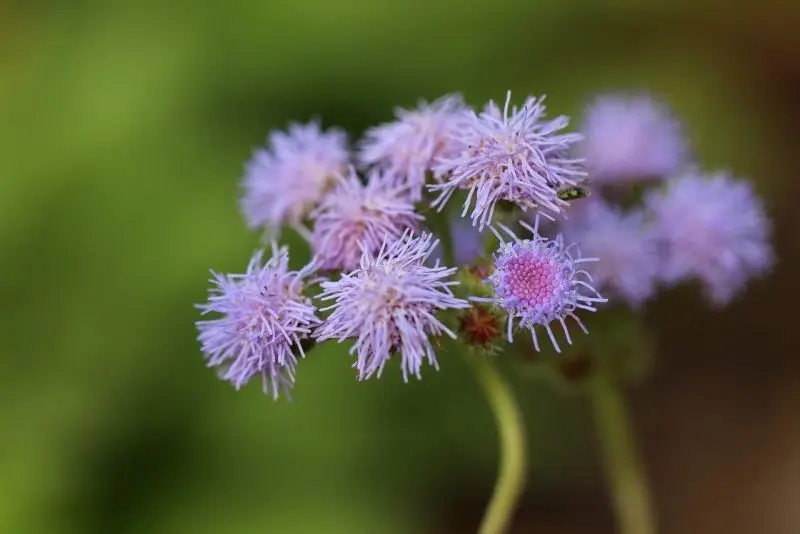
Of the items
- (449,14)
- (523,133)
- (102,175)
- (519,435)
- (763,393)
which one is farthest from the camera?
(763,393)

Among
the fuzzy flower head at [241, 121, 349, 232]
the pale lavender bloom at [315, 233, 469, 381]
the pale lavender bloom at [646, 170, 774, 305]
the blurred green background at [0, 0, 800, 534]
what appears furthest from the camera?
the blurred green background at [0, 0, 800, 534]

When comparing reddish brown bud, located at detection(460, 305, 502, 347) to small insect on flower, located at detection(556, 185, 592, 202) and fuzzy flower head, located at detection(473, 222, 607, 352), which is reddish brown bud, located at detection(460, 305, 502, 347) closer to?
fuzzy flower head, located at detection(473, 222, 607, 352)

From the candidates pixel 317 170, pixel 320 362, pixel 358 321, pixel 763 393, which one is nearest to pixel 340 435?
pixel 320 362

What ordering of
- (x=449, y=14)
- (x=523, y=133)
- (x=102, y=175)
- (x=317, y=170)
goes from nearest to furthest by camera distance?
(x=523, y=133) < (x=317, y=170) < (x=102, y=175) < (x=449, y=14)

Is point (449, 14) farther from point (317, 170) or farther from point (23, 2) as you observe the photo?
point (317, 170)

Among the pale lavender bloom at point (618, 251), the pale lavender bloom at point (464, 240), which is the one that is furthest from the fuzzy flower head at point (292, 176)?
the pale lavender bloom at point (618, 251)

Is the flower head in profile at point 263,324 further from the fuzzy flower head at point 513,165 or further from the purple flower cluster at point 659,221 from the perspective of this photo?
the purple flower cluster at point 659,221

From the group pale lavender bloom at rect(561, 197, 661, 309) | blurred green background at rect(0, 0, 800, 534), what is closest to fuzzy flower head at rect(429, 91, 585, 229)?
pale lavender bloom at rect(561, 197, 661, 309)

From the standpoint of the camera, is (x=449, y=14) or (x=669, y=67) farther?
(x=669, y=67)
